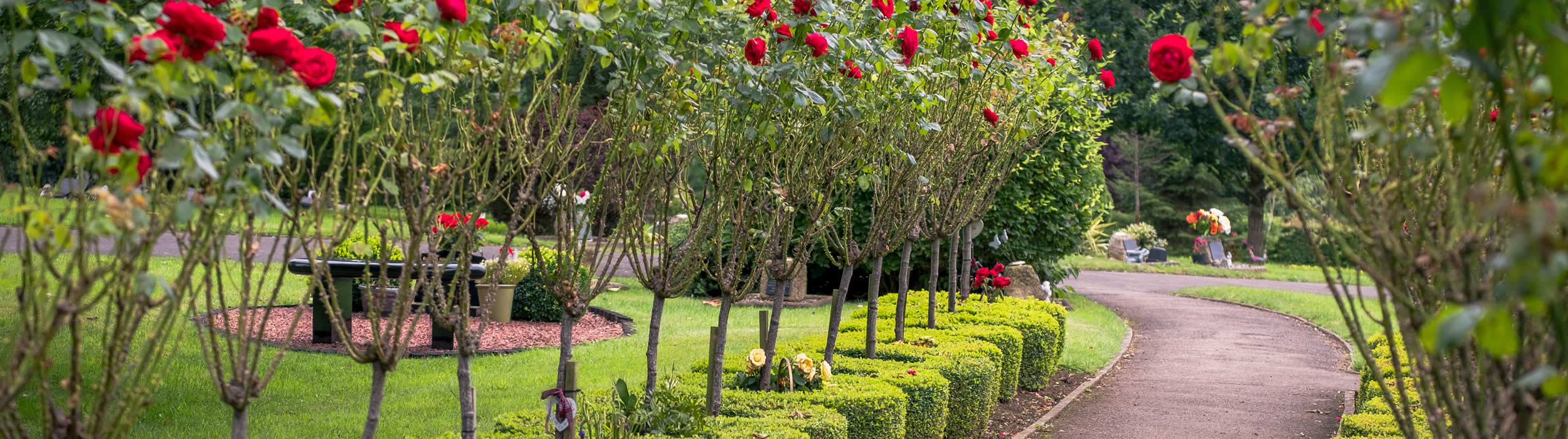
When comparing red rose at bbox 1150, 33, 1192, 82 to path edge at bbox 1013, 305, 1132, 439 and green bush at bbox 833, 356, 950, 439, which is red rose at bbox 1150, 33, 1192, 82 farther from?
path edge at bbox 1013, 305, 1132, 439

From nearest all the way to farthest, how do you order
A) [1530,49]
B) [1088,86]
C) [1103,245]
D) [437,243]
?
[1530,49]
[437,243]
[1088,86]
[1103,245]

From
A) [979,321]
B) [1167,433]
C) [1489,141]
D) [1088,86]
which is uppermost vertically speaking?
[1088,86]

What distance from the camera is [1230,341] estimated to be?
1184 centimetres

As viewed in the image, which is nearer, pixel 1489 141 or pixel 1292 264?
pixel 1489 141

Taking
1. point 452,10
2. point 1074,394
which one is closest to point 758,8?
point 452,10

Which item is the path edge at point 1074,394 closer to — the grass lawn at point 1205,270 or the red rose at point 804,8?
the red rose at point 804,8

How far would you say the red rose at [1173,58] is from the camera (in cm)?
217

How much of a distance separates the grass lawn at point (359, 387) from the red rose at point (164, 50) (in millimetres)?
3640

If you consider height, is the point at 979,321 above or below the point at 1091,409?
above

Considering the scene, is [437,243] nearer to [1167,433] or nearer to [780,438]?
[780,438]

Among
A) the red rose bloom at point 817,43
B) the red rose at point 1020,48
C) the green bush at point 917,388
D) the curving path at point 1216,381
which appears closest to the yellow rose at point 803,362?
the green bush at point 917,388

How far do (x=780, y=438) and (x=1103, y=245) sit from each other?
2343cm

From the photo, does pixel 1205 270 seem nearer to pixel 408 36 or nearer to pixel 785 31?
pixel 785 31

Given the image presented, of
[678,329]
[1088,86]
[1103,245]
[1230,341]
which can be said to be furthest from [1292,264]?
[1088,86]
